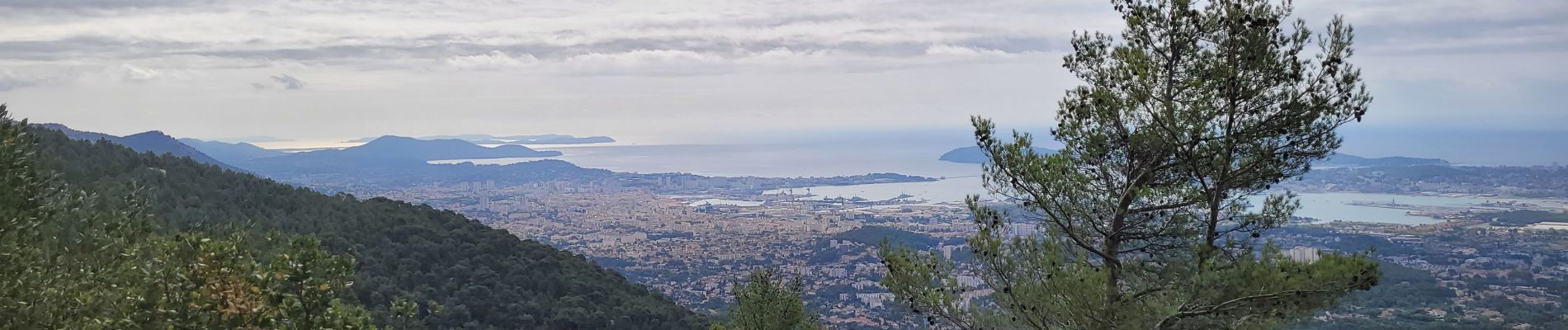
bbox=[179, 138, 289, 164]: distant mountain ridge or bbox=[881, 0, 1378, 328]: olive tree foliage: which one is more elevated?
bbox=[179, 138, 289, 164]: distant mountain ridge

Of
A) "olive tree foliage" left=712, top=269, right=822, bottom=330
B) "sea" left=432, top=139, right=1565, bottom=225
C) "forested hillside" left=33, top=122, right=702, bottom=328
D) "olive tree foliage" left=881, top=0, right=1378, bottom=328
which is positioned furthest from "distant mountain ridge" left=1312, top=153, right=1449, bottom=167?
"olive tree foliage" left=881, top=0, right=1378, bottom=328

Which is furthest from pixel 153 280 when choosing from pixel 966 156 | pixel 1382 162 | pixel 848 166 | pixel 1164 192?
pixel 848 166

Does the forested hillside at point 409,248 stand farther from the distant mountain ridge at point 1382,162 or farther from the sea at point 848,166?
the distant mountain ridge at point 1382,162

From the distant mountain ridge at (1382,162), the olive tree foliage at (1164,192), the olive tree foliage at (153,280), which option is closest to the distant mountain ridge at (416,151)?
the distant mountain ridge at (1382,162)

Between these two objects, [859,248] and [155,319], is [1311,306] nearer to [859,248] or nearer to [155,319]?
[155,319]

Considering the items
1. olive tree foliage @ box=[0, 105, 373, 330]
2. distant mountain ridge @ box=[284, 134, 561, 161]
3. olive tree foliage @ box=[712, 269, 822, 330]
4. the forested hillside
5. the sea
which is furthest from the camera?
distant mountain ridge @ box=[284, 134, 561, 161]

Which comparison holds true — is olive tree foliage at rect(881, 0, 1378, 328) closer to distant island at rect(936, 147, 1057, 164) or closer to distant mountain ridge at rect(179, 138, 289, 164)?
distant island at rect(936, 147, 1057, 164)

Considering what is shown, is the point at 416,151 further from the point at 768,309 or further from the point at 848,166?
the point at 768,309
